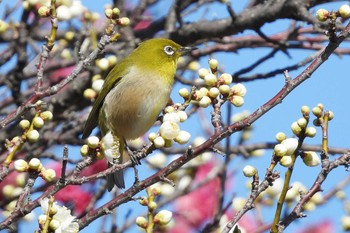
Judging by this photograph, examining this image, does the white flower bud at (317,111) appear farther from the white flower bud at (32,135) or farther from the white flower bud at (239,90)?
the white flower bud at (32,135)

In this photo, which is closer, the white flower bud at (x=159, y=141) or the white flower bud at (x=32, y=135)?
the white flower bud at (x=159, y=141)

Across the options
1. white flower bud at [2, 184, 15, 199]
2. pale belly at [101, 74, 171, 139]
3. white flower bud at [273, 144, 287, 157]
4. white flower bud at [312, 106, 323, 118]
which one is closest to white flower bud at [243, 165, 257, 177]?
white flower bud at [273, 144, 287, 157]

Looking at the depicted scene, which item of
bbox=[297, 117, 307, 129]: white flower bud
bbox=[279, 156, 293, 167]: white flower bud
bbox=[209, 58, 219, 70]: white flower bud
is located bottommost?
bbox=[279, 156, 293, 167]: white flower bud

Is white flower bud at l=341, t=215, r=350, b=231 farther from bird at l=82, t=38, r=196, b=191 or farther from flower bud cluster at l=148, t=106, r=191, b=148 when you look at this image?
flower bud cluster at l=148, t=106, r=191, b=148

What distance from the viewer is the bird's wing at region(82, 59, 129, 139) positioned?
4.59 meters

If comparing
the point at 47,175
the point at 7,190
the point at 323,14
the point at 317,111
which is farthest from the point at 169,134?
the point at 7,190

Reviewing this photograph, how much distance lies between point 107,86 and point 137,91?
0.20 meters

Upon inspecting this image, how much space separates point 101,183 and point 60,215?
1988 mm

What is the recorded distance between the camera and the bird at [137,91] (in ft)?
15.7

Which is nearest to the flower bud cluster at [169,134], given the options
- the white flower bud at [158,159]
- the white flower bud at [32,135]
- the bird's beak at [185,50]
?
the white flower bud at [32,135]

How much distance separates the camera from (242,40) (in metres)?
5.64

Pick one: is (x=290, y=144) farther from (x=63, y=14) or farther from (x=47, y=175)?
(x=63, y=14)

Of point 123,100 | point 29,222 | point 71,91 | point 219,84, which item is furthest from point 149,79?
point 219,84

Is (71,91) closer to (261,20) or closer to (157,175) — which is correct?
(261,20)
